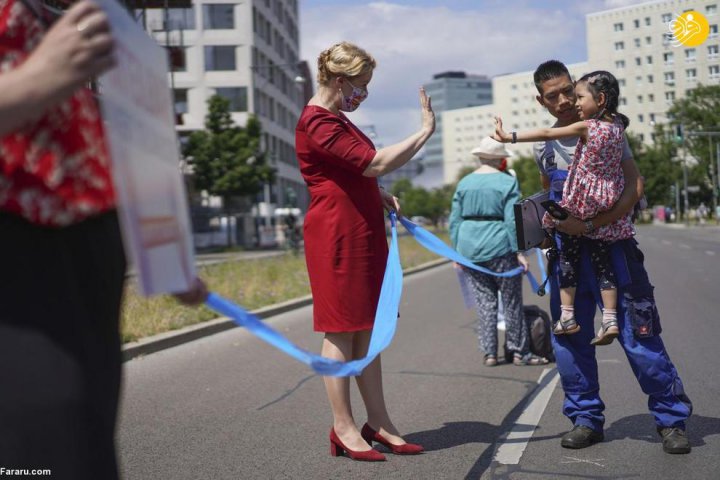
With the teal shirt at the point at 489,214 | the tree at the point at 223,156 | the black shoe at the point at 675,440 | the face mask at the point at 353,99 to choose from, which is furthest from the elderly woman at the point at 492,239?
the tree at the point at 223,156

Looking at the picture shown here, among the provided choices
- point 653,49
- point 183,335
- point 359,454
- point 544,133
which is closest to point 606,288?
point 544,133

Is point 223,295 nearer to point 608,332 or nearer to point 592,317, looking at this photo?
point 592,317

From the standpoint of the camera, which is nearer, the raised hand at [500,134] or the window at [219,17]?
the raised hand at [500,134]

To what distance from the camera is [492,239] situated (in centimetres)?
740

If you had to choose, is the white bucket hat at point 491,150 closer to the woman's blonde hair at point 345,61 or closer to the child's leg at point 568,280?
the child's leg at point 568,280

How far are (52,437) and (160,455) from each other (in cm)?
314

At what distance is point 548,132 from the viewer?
421cm

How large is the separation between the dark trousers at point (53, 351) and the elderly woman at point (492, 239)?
5.62 m

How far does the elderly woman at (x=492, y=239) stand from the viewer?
7.40 metres

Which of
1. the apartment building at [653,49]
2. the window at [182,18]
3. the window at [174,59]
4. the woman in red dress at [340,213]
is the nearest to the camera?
the window at [174,59]

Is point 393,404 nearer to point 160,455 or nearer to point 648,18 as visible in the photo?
point 160,455

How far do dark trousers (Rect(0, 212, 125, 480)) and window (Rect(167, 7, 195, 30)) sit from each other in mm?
64708

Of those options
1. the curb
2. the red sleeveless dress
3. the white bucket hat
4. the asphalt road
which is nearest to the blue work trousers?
the asphalt road

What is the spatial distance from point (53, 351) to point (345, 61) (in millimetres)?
2656
